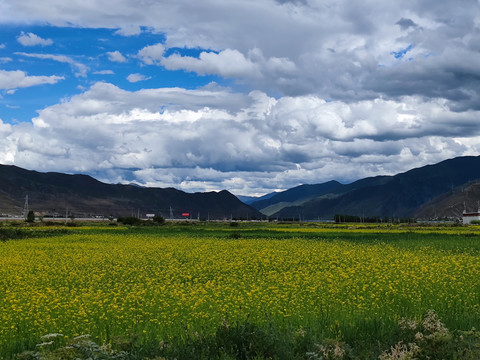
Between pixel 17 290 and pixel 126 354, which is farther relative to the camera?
pixel 17 290

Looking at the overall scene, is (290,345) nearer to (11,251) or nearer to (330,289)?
(330,289)

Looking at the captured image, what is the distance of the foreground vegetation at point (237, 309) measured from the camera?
10719mm

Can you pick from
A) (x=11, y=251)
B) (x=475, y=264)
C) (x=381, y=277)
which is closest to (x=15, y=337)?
(x=381, y=277)

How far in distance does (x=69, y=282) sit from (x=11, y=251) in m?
18.2

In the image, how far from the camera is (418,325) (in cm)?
1210

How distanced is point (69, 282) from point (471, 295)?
56.9 feet

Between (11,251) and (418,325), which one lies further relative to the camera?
(11,251)

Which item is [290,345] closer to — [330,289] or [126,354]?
[126,354]

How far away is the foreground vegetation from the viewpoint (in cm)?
1072

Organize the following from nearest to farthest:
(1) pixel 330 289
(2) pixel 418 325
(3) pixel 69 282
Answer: (2) pixel 418 325, (1) pixel 330 289, (3) pixel 69 282

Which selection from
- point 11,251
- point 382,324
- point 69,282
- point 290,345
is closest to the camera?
Answer: point 290,345

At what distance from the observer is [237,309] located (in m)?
16.7

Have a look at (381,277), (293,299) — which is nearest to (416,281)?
(381,277)

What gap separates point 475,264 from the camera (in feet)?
95.3
